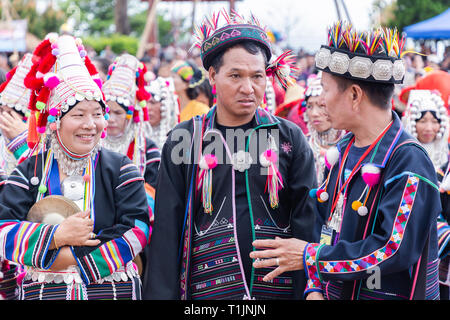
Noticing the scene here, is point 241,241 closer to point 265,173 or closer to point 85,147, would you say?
point 265,173

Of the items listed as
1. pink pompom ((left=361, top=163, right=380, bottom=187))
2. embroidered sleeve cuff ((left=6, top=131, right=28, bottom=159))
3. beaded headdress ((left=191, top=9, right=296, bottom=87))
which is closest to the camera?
pink pompom ((left=361, top=163, right=380, bottom=187))

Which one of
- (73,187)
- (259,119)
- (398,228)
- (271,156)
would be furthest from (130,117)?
(398,228)

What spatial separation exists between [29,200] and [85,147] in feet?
1.36

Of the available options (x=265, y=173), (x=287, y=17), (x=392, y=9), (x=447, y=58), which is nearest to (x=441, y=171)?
(x=265, y=173)

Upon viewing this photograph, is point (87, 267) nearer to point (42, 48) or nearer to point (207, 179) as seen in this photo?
point (207, 179)

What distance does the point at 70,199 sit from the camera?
10.1 ft

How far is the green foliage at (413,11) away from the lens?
69.3 feet

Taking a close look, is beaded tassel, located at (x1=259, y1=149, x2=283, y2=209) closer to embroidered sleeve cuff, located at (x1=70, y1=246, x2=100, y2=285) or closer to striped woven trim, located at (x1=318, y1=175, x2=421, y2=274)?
striped woven trim, located at (x1=318, y1=175, x2=421, y2=274)

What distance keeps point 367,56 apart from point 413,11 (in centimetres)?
2033

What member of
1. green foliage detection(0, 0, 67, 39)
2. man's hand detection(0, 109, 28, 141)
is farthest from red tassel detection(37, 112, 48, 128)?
green foliage detection(0, 0, 67, 39)

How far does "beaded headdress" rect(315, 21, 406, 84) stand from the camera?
2501mm

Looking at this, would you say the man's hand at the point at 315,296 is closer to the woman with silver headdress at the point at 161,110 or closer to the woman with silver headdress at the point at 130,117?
the woman with silver headdress at the point at 130,117

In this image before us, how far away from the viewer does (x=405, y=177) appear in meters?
2.35

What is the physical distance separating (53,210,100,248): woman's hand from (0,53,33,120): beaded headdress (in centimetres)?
202
